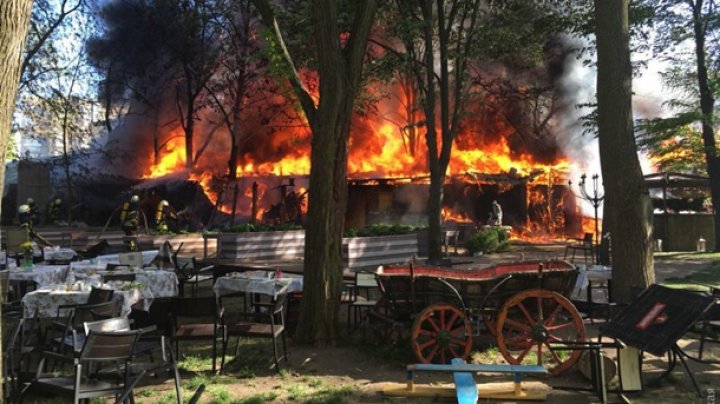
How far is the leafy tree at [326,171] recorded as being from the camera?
7.73 metres

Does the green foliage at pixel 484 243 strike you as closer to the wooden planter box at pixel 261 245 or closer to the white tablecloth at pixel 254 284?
the wooden planter box at pixel 261 245

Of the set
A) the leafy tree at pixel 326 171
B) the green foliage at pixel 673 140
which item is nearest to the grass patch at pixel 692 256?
the green foliage at pixel 673 140

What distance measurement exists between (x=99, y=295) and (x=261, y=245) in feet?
34.2

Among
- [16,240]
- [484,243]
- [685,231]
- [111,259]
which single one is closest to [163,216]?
[16,240]

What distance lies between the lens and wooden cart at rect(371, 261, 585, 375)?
21.4ft

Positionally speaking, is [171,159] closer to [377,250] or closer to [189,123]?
[189,123]

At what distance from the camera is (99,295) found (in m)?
6.96

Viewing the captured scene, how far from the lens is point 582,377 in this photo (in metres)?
6.36

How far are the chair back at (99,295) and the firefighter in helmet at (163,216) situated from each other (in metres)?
14.2

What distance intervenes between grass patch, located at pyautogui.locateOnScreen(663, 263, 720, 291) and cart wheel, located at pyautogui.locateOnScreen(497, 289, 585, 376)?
6552 millimetres

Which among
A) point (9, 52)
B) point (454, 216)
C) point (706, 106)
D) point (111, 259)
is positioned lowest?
point (111, 259)

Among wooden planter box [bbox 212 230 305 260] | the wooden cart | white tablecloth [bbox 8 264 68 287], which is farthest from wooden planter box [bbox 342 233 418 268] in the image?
the wooden cart

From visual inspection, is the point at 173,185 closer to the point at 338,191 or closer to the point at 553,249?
the point at 553,249

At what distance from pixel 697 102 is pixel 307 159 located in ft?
64.7
